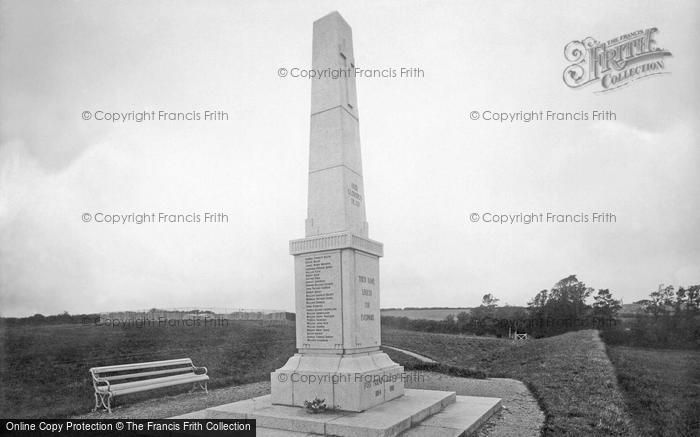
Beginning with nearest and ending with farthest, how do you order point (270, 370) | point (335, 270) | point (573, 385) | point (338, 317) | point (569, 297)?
point (338, 317), point (335, 270), point (573, 385), point (270, 370), point (569, 297)

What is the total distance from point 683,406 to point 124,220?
11.5 m

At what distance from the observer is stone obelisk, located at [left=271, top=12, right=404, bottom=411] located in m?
7.96

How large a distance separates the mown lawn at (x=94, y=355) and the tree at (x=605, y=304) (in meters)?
31.6

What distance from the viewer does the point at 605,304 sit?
44.2m

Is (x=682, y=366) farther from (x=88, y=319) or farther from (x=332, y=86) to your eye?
(x=88, y=319)

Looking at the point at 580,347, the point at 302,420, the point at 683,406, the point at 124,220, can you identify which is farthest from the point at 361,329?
the point at 580,347

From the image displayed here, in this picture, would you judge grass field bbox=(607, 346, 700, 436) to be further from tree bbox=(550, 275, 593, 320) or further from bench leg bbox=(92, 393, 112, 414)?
tree bbox=(550, 275, 593, 320)

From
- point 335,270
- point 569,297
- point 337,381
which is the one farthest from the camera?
point 569,297

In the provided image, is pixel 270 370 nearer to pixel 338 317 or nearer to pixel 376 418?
pixel 338 317

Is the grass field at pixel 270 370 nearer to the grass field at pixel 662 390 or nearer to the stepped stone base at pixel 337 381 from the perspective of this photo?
the grass field at pixel 662 390
